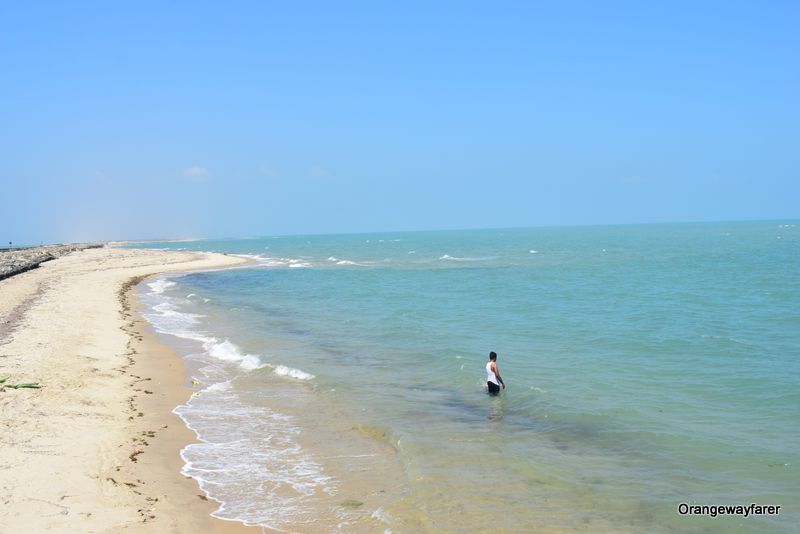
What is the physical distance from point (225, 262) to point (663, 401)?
6931 cm

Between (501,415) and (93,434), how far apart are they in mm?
8689

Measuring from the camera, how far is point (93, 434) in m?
12.1

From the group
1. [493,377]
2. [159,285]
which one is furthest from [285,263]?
[493,377]

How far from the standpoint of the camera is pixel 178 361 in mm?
20422

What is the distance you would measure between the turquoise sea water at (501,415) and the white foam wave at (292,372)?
0.09 m

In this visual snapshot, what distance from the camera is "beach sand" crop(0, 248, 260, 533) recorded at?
339 inches

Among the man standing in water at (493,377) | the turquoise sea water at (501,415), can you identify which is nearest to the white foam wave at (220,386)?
the turquoise sea water at (501,415)

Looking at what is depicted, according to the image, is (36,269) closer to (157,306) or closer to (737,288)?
(157,306)

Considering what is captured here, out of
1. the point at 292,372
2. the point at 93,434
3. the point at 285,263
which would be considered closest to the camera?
the point at 93,434

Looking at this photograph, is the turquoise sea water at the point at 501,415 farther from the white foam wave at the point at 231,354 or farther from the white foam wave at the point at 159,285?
the white foam wave at the point at 159,285

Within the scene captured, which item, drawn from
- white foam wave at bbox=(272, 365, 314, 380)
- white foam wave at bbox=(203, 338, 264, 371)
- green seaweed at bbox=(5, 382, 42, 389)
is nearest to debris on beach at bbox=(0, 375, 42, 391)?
green seaweed at bbox=(5, 382, 42, 389)

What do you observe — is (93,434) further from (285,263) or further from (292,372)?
(285,263)

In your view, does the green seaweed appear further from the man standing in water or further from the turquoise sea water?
the man standing in water

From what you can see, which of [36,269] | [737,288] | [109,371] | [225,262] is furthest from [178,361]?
[225,262]
